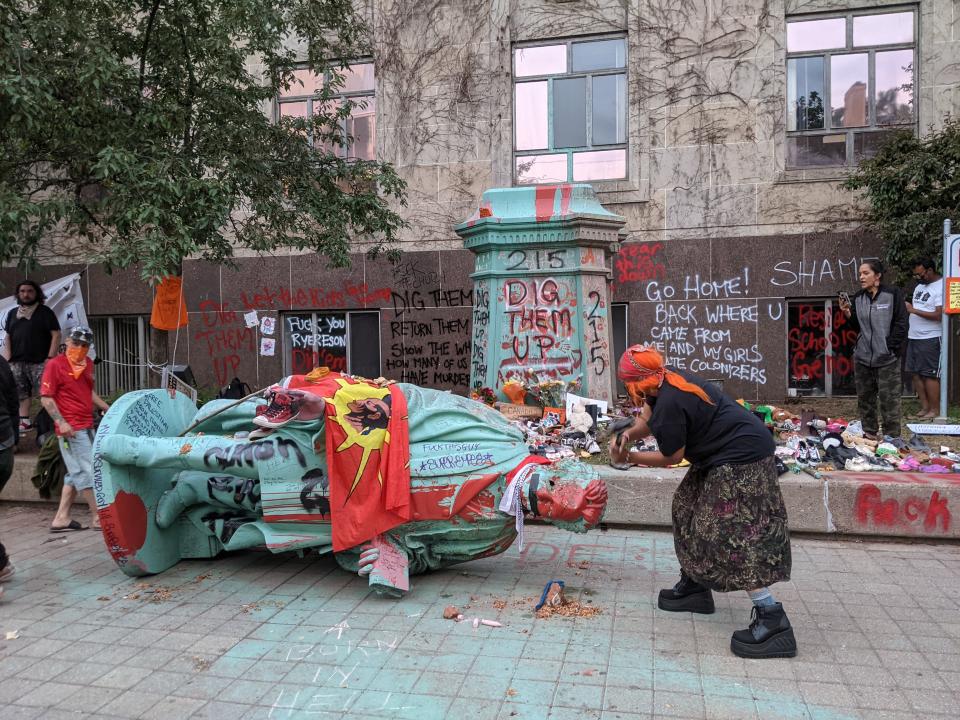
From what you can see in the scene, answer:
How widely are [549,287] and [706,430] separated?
14.0 feet

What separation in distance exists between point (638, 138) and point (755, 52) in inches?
78.8

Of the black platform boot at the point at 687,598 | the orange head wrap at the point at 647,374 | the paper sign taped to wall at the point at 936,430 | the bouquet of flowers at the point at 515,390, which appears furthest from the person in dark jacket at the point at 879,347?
the orange head wrap at the point at 647,374

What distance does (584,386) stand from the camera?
24.9ft

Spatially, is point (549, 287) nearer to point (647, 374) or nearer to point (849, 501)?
point (849, 501)

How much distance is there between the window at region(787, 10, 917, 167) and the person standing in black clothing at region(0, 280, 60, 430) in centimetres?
1005

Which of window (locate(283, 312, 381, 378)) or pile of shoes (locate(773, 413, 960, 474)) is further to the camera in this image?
window (locate(283, 312, 381, 378))

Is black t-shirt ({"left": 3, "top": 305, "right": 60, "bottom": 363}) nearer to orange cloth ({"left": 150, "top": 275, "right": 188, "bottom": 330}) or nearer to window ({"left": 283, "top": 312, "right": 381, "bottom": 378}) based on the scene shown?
orange cloth ({"left": 150, "top": 275, "right": 188, "bottom": 330})

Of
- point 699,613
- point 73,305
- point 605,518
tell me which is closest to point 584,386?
point 605,518

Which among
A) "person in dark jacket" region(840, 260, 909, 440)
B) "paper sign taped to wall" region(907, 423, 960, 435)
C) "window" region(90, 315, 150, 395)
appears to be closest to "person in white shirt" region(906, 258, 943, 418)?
"person in dark jacket" region(840, 260, 909, 440)

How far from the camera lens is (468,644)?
3613mm

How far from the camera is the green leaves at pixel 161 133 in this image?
6.44 meters

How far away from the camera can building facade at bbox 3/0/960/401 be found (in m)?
10.5

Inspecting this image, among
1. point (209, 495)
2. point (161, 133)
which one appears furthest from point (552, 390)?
point (161, 133)

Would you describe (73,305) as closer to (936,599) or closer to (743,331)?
(743,331)
